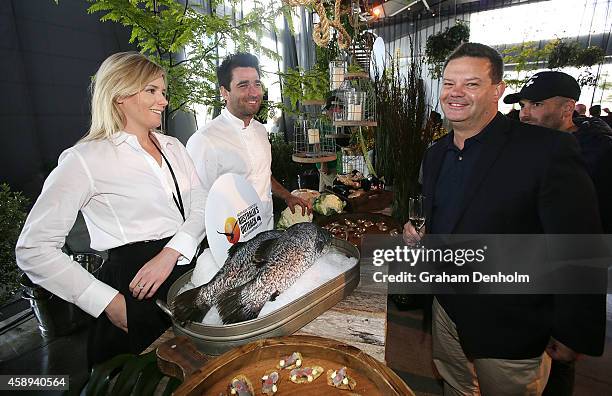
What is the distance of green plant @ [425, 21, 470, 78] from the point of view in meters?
9.96

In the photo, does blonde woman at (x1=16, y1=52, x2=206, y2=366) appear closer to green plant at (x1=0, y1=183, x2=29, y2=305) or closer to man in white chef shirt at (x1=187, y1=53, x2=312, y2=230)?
man in white chef shirt at (x1=187, y1=53, x2=312, y2=230)

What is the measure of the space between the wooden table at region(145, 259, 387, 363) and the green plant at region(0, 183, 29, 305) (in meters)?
2.12

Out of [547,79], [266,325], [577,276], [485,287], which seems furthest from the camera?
[547,79]

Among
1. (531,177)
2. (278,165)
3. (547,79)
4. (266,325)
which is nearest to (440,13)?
(278,165)

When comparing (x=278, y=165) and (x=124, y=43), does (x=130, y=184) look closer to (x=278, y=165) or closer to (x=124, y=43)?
(x=124, y=43)

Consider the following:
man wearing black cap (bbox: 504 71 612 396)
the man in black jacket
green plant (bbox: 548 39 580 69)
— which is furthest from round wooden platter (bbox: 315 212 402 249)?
green plant (bbox: 548 39 580 69)

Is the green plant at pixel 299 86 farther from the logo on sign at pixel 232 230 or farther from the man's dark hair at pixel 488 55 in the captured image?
the logo on sign at pixel 232 230

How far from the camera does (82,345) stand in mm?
2668

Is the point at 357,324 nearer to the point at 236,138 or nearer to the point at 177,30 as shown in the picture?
the point at 236,138

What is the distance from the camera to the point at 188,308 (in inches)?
35.7

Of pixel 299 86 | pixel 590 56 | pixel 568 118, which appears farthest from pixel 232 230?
pixel 590 56

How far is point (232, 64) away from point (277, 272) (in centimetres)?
174

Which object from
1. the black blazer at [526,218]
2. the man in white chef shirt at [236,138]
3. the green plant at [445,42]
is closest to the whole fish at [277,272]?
the black blazer at [526,218]

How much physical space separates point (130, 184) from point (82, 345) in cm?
217
